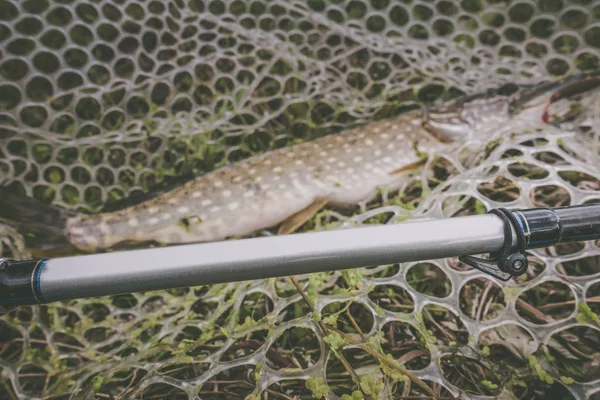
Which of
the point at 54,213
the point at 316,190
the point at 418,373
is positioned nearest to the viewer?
the point at 418,373

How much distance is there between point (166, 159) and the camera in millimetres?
1449

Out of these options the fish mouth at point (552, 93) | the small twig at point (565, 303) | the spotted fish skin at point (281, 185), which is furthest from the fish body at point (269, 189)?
the small twig at point (565, 303)

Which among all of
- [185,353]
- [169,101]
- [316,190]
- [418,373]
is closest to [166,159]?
[169,101]

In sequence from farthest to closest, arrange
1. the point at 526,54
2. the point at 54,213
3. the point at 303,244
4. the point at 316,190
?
the point at 526,54, the point at 316,190, the point at 54,213, the point at 303,244

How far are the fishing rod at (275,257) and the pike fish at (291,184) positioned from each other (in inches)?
22.8

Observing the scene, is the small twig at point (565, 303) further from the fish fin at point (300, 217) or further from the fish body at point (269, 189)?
the fish fin at point (300, 217)

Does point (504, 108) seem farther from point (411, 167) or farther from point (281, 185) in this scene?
point (281, 185)

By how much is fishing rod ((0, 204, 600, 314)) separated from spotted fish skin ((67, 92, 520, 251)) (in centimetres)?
59

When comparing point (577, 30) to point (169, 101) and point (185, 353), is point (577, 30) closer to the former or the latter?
point (169, 101)

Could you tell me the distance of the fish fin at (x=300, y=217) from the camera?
4.39 feet

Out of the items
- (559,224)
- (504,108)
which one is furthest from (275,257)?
(504,108)

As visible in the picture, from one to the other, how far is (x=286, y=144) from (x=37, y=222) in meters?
0.87

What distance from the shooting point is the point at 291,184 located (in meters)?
1.38

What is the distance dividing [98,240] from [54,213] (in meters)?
0.15
